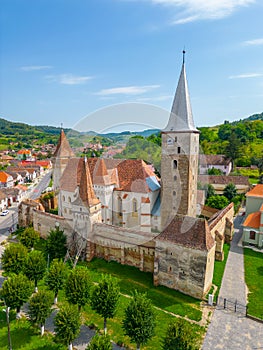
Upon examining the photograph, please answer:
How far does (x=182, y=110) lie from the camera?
32.7m

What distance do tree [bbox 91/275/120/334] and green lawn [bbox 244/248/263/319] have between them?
12.7m

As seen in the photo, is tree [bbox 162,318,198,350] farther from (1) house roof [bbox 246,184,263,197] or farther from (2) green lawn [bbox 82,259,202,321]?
(1) house roof [bbox 246,184,263,197]

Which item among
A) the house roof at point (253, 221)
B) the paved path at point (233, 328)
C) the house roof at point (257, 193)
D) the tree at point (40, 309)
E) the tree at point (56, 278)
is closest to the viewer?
the paved path at point (233, 328)

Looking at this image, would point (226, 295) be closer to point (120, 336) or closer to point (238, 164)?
point (120, 336)

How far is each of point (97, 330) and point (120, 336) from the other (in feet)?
6.93

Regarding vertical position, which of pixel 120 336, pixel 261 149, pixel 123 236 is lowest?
pixel 120 336

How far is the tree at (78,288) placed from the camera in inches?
891

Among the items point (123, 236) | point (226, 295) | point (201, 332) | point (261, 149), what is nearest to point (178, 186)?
point (123, 236)

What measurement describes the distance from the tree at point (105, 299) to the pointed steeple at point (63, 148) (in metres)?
31.1

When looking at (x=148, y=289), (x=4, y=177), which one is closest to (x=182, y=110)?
(x=148, y=289)

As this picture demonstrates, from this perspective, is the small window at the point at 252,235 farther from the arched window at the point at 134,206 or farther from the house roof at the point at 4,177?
the house roof at the point at 4,177

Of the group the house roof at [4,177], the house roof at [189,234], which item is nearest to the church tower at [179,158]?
the house roof at [189,234]

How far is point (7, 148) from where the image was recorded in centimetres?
17725

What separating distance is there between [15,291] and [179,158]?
906 inches
